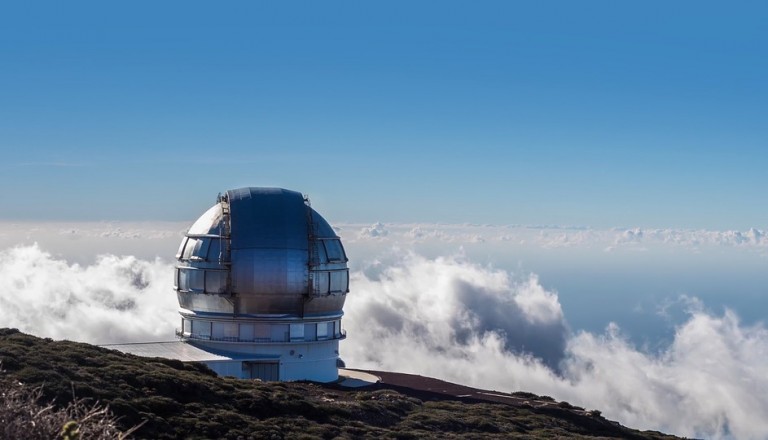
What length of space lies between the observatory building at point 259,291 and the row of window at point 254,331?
5 cm

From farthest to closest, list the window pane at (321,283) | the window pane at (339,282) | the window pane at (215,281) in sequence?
the window pane at (339,282)
the window pane at (321,283)
the window pane at (215,281)

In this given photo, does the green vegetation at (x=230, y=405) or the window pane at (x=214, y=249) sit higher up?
the window pane at (x=214, y=249)

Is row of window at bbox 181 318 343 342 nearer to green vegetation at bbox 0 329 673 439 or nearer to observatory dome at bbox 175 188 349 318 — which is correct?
observatory dome at bbox 175 188 349 318

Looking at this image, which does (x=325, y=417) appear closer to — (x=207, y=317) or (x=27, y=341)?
(x=27, y=341)

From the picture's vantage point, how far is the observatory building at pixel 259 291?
42938 mm

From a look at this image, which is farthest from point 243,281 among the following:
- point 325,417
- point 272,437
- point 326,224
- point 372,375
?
point 272,437

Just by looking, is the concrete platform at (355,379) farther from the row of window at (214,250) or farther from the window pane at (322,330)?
→ the row of window at (214,250)

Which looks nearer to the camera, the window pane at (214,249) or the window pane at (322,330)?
the window pane at (214,249)

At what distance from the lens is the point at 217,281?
4322 centimetres

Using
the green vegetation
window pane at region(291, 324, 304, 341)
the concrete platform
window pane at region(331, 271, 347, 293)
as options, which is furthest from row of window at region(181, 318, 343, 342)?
the green vegetation

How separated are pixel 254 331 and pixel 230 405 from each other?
13314mm

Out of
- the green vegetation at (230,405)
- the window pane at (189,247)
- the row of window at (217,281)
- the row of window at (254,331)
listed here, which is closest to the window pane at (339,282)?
the row of window at (217,281)

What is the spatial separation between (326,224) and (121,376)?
708 inches

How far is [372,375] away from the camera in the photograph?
48.2 meters
